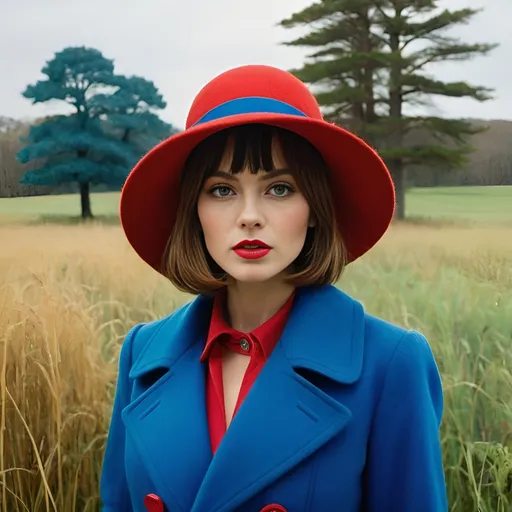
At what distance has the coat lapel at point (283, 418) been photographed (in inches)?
28.5

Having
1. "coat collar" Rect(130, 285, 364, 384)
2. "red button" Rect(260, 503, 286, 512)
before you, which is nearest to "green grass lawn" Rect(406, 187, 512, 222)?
"coat collar" Rect(130, 285, 364, 384)

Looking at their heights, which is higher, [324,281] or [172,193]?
[172,193]

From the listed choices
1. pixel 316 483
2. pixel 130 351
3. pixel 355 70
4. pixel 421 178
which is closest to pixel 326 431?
pixel 316 483

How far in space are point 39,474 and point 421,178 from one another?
39.3 inches

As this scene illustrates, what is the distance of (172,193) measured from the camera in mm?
890

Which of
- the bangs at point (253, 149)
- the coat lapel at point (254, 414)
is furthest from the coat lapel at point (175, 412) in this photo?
the bangs at point (253, 149)

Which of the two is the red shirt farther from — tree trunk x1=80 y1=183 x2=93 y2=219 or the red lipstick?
tree trunk x1=80 y1=183 x2=93 y2=219

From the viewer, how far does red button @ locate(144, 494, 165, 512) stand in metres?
0.78

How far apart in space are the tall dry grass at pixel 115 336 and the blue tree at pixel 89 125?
5.4 inches

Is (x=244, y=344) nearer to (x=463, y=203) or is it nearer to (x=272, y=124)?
(x=272, y=124)

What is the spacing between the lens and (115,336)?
55.7 inches

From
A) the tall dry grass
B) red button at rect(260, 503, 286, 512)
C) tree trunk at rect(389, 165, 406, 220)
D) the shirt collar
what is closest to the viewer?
red button at rect(260, 503, 286, 512)

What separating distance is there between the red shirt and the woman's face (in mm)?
87

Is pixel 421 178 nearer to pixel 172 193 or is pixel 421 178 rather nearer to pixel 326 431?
pixel 172 193
